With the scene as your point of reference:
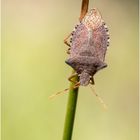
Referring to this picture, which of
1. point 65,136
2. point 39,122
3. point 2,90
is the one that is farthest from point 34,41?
point 65,136

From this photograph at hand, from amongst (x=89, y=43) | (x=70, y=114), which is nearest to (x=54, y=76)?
(x=89, y=43)

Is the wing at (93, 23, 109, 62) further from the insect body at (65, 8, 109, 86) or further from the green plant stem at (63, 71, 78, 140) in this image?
the green plant stem at (63, 71, 78, 140)

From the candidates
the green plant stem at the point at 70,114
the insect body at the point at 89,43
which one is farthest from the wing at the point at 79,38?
the green plant stem at the point at 70,114

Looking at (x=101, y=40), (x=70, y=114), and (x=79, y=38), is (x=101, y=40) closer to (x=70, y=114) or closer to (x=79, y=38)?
(x=79, y=38)

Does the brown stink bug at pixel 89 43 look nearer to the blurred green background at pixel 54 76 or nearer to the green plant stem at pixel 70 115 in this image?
the green plant stem at pixel 70 115

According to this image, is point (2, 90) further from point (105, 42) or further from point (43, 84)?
point (105, 42)

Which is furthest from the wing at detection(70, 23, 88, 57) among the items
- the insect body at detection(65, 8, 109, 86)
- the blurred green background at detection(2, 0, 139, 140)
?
the blurred green background at detection(2, 0, 139, 140)
